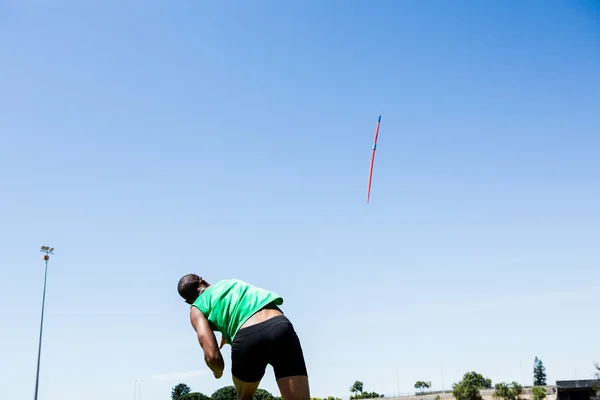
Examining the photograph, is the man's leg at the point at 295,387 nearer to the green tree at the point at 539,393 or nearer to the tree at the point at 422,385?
the green tree at the point at 539,393

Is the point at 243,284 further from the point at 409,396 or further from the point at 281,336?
the point at 409,396

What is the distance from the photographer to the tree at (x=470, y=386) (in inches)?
3401

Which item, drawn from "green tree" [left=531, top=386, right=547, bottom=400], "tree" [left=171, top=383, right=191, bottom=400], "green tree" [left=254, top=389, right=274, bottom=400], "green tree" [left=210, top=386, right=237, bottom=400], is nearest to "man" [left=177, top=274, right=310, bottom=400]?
"green tree" [left=254, top=389, right=274, bottom=400]

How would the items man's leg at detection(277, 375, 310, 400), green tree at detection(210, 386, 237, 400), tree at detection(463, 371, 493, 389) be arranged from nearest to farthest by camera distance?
1. man's leg at detection(277, 375, 310, 400)
2. green tree at detection(210, 386, 237, 400)
3. tree at detection(463, 371, 493, 389)

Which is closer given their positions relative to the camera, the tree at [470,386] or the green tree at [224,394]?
the green tree at [224,394]

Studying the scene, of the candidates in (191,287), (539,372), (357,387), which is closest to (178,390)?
(357,387)

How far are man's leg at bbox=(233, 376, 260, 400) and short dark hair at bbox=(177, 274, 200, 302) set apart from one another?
2.68ft

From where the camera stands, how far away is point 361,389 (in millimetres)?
145500

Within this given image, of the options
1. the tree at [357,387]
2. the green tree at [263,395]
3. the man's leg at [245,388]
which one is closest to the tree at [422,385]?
the tree at [357,387]

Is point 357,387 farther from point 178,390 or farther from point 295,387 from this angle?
point 295,387

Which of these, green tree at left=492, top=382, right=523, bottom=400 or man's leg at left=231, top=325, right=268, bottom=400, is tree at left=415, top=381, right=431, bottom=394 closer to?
green tree at left=492, top=382, right=523, bottom=400

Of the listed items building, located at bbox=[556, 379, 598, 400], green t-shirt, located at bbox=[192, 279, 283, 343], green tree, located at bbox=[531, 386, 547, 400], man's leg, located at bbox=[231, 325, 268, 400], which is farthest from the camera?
green tree, located at bbox=[531, 386, 547, 400]

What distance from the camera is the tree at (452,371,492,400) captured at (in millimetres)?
86375

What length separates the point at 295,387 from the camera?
4.14 m
